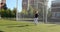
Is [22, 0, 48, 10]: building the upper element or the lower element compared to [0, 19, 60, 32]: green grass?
upper

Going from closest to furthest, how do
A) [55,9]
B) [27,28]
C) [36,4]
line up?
[27,28], [36,4], [55,9]

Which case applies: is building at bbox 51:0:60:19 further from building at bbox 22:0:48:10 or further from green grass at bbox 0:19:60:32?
green grass at bbox 0:19:60:32

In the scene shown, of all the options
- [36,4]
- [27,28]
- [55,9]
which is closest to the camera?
[27,28]

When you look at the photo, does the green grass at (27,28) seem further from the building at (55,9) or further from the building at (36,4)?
the building at (36,4)

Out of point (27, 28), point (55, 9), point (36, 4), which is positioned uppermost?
point (36, 4)

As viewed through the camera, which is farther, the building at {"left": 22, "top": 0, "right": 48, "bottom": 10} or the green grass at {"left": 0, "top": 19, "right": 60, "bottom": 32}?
the building at {"left": 22, "top": 0, "right": 48, "bottom": 10}

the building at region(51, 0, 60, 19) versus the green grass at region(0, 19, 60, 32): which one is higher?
the building at region(51, 0, 60, 19)

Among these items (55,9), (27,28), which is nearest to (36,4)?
(55,9)

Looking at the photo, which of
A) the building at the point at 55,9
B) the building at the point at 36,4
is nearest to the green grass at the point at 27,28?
the building at the point at 55,9

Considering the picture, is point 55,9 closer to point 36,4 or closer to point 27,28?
point 36,4

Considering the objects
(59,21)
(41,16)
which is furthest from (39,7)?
(59,21)

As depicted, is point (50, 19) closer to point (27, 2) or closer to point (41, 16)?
point (41, 16)

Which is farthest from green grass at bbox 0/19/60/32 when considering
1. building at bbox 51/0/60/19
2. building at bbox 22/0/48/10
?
building at bbox 22/0/48/10

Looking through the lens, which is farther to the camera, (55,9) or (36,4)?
(55,9)
